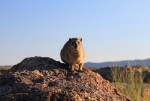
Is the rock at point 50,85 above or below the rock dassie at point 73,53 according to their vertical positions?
below

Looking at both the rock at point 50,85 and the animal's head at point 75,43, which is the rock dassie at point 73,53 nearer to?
the animal's head at point 75,43

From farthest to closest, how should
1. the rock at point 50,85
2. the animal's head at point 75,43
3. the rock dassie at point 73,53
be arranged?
the animal's head at point 75,43, the rock dassie at point 73,53, the rock at point 50,85

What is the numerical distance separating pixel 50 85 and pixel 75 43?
9.44ft

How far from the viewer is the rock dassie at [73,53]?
8758mm

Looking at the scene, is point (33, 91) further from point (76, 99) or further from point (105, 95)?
point (105, 95)

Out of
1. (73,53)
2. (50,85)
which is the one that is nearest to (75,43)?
(73,53)

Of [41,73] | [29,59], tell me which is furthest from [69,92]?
[29,59]

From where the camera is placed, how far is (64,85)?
6395mm

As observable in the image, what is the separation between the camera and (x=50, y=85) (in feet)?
20.8

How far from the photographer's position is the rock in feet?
19.4

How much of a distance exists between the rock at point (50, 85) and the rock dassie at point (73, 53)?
1060 mm

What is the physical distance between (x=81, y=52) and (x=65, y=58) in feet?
1.31

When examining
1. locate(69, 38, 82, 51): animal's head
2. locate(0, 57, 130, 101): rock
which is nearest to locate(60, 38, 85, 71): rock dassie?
locate(69, 38, 82, 51): animal's head

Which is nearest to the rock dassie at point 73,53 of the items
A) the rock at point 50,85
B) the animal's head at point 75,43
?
the animal's head at point 75,43
